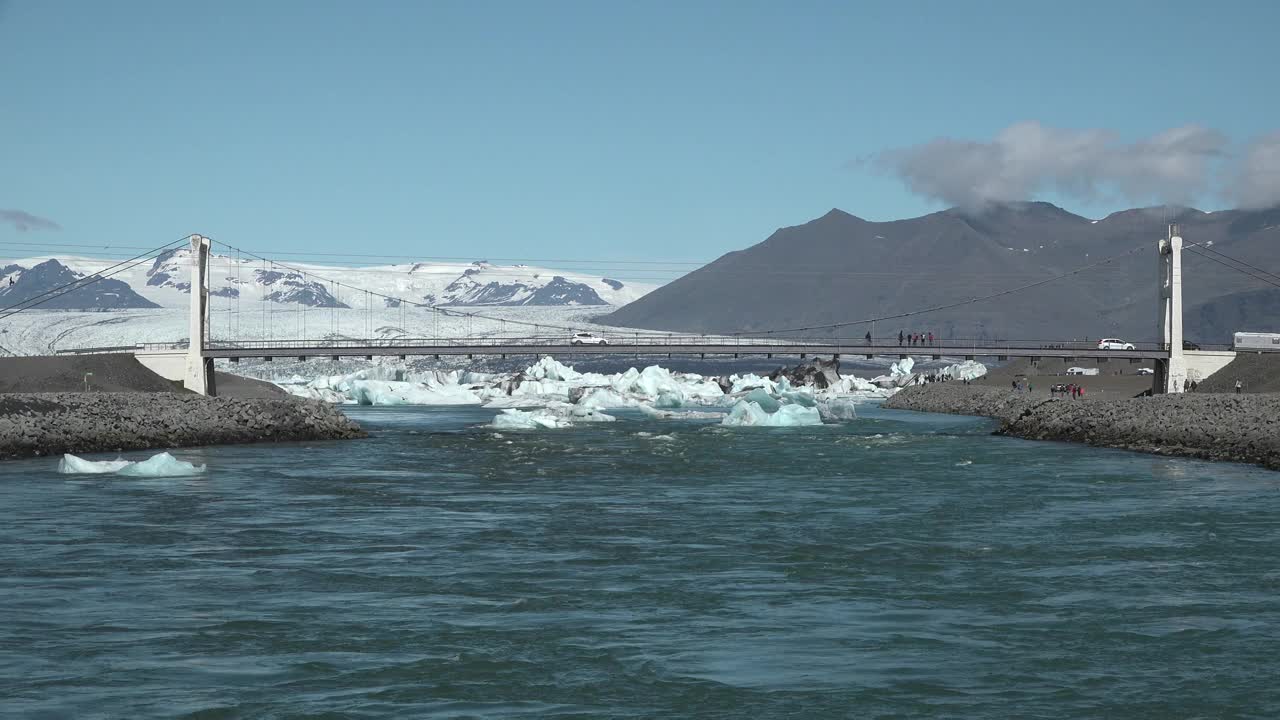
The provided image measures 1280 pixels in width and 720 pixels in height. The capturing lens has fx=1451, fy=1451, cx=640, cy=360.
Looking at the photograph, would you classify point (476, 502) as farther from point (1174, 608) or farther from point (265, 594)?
point (1174, 608)

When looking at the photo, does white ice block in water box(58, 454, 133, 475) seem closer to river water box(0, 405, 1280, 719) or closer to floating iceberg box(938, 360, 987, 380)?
river water box(0, 405, 1280, 719)

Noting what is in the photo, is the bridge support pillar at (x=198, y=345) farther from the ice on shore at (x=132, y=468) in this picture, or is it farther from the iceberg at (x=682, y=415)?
the ice on shore at (x=132, y=468)

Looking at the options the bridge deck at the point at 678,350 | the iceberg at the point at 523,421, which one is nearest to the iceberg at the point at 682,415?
the bridge deck at the point at 678,350

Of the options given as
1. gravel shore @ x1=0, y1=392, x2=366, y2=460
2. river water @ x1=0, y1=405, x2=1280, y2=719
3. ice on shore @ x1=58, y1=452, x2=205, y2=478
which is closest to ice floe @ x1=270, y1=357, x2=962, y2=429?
gravel shore @ x1=0, y1=392, x2=366, y2=460

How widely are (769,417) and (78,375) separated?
108 feet

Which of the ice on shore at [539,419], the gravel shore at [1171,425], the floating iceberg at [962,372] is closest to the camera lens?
the gravel shore at [1171,425]

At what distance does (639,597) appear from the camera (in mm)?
21203

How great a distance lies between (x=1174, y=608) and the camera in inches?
798

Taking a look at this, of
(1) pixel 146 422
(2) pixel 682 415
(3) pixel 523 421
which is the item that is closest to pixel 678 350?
(2) pixel 682 415

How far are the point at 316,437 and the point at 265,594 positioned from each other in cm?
3889

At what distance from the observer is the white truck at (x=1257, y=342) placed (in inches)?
3484

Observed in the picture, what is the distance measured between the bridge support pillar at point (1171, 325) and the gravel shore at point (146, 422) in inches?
1810

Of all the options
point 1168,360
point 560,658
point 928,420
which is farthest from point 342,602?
point 1168,360

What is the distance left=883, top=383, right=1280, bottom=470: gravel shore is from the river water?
9.23 m
